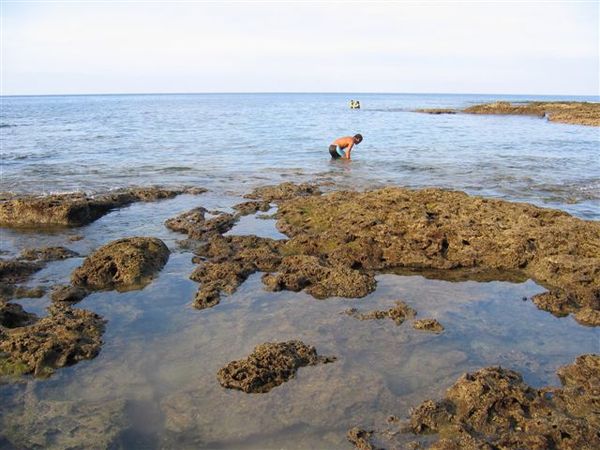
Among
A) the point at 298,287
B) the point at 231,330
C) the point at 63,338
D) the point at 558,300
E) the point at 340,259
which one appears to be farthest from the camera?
the point at 340,259

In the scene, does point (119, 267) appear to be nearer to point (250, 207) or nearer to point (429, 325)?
point (429, 325)

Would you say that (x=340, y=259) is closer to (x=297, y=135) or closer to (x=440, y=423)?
(x=440, y=423)

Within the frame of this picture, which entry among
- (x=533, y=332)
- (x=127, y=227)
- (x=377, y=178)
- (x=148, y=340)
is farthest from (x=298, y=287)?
(x=377, y=178)

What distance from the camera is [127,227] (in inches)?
385

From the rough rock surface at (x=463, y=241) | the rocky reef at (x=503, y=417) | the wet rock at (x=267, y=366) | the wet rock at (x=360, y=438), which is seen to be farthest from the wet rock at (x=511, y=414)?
the rough rock surface at (x=463, y=241)

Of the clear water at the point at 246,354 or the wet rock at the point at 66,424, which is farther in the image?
the clear water at the point at 246,354

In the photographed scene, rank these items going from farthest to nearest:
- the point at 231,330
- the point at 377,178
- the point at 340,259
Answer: the point at 377,178 → the point at 340,259 → the point at 231,330

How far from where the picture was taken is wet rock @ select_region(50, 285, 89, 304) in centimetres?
631

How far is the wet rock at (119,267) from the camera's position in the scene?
6.84 meters

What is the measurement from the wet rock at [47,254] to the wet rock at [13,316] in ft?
6.36

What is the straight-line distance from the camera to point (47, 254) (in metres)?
7.91

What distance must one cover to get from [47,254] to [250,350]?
4.47 m

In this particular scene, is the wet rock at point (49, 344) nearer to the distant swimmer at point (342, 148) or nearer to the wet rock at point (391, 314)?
the wet rock at point (391, 314)

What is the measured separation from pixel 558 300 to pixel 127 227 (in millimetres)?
7516
